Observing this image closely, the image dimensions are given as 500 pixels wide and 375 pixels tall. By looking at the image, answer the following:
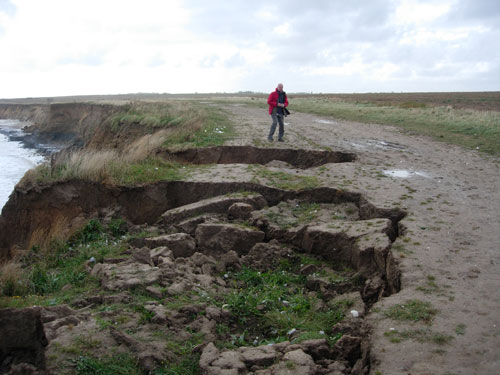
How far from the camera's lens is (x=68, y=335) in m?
4.02

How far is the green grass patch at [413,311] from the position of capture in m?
3.85

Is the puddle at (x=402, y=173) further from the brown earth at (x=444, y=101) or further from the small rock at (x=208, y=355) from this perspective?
the brown earth at (x=444, y=101)

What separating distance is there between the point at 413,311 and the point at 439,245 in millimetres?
1743

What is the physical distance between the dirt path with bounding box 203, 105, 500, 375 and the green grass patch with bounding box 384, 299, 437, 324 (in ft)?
0.19

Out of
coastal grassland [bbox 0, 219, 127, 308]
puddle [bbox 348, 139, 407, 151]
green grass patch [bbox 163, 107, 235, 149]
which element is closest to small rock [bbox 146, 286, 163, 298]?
coastal grassland [bbox 0, 219, 127, 308]

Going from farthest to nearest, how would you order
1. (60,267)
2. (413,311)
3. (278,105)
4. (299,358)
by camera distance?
(278,105), (60,267), (413,311), (299,358)

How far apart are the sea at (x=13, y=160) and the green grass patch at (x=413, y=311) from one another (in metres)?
14.3

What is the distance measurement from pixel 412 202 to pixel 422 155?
5.33m

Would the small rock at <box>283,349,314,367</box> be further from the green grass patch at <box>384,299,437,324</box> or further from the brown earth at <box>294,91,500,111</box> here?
the brown earth at <box>294,91,500,111</box>

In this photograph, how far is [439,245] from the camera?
542cm

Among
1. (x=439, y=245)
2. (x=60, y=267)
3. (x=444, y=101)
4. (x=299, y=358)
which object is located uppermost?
(x=444, y=101)

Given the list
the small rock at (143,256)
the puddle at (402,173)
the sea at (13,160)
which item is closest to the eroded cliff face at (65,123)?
the sea at (13,160)

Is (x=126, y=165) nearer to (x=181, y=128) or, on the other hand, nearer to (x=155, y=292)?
(x=181, y=128)

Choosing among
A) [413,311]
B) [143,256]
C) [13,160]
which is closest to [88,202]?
[143,256]
